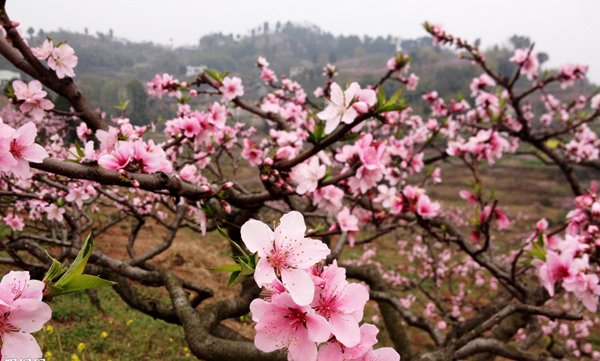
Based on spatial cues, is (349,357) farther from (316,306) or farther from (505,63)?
(505,63)

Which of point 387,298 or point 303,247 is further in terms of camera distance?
point 387,298

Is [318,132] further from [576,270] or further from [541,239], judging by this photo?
[576,270]

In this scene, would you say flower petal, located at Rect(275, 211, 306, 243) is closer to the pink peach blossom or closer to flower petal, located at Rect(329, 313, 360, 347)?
the pink peach blossom

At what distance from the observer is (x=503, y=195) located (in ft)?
100

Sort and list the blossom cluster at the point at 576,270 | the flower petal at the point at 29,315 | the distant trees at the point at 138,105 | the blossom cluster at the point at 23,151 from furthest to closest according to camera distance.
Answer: the distant trees at the point at 138,105 → the blossom cluster at the point at 576,270 → the blossom cluster at the point at 23,151 → the flower petal at the point at 29,315

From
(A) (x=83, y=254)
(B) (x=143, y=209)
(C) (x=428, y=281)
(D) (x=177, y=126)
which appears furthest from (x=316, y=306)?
(C) (x=428, y=281)

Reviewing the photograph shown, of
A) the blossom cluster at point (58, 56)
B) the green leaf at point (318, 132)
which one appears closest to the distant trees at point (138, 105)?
the blossom cluster at point (58, 56)

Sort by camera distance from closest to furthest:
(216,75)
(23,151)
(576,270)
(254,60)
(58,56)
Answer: (23,151), (576,270), (58,56), (216,75), (254,60)

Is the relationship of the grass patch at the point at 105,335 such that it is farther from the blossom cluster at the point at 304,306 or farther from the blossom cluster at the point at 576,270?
the blossom cluster at the point at 576,270

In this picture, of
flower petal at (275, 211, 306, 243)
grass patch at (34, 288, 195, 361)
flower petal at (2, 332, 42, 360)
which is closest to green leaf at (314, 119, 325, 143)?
flower petal at (275, 211, 306, 243)

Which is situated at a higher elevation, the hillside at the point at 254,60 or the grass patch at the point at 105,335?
the grass patch at the point at 105,335

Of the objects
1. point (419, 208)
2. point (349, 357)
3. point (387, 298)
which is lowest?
point (387, 298)

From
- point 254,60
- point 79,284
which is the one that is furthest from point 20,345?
point 254,60

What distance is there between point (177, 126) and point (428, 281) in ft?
36.8
